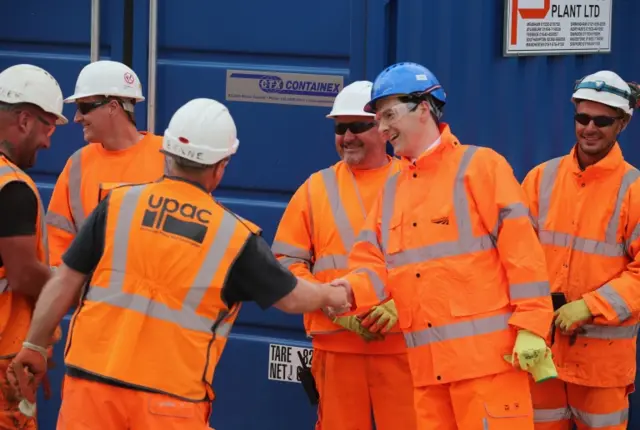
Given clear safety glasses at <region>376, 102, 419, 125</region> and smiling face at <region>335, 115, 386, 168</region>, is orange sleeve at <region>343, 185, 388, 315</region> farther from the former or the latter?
smiling face at <region>335, 115, 386, 168</region>

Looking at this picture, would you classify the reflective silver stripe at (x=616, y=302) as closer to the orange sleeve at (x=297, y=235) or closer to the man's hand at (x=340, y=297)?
the man's hand at (x=340, y=297)

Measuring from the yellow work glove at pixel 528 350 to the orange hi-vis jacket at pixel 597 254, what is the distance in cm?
79

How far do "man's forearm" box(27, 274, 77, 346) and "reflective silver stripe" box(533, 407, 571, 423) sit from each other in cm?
223

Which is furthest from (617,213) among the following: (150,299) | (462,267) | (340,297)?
(150,299)

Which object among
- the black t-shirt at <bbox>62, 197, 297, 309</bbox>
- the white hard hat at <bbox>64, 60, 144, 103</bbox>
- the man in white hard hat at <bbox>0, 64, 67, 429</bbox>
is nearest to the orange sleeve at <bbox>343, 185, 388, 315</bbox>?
the black t-shirt at <bbox>62, 197, 297, 309</bbox>

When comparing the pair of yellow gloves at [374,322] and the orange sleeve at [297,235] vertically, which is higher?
the orange sleeve at [297,235]

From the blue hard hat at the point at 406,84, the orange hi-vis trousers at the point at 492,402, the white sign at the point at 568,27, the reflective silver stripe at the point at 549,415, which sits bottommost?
the reflective silver stripe at the point at 549,415

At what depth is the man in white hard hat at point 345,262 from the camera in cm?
512

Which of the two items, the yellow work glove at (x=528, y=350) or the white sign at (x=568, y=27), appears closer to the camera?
the yellow work glove at (x=528, y=350)

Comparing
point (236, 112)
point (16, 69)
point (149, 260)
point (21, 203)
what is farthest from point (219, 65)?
point (149, 260)

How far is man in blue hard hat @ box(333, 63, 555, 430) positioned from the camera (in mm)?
4273

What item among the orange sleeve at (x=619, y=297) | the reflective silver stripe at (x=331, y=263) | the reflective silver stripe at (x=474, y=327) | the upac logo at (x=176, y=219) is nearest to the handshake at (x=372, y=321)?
the reflective silver stripe at (x=331, y=263)

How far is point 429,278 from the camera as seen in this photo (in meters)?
4.39

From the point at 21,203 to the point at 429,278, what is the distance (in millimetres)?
1562
